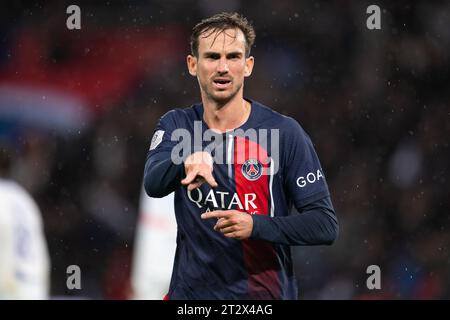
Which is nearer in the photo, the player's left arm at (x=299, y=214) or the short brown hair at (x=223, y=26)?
the player's left arm at (x=299, y=214)

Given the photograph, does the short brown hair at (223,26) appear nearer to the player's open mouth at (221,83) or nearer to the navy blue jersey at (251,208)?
the player's open mouth at (221,83)

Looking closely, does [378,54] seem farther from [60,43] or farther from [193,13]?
[60,43]

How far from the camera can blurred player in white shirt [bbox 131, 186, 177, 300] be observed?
6.80m

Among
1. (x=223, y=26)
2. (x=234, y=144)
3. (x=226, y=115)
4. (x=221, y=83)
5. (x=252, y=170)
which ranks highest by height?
(x=223, y=26)

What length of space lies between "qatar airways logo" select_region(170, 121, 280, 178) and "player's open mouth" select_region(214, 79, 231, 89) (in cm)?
20

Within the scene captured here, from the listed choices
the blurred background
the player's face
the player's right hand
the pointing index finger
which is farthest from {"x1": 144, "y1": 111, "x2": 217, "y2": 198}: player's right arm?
the blurred background

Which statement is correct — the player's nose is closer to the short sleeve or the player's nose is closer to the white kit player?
the short sleeve

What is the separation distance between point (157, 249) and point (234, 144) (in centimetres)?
229

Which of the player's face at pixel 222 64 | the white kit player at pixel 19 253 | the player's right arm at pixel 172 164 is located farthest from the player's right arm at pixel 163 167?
the white kit player at pixel 19 253

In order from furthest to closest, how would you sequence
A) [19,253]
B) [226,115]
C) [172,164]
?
[226,115] < [172,164] < [19,253]

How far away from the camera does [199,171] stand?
426 cm

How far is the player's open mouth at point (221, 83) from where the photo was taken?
479cm

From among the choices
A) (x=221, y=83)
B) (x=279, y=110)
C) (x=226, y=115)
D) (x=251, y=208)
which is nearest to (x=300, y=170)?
(x=251, y=208)

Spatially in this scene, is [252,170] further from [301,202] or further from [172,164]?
[172,164]
